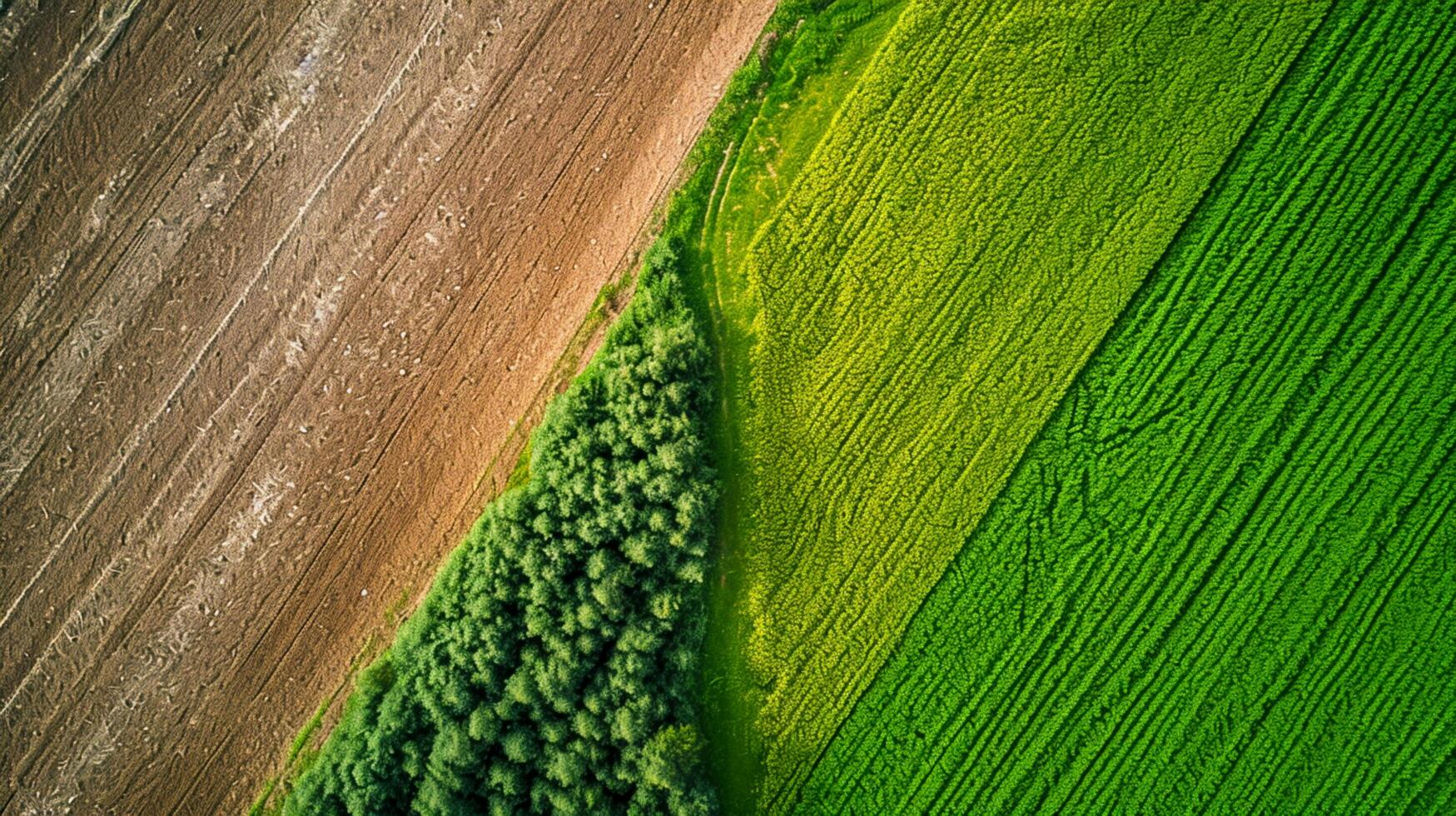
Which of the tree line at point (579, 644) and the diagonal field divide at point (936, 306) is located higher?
the diagonal field divide at point (936, 306)

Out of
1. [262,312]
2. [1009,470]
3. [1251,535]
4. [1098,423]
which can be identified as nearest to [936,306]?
[1009,470]

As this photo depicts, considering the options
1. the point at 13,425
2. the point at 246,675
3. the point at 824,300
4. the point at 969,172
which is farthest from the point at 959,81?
the point at 13,425

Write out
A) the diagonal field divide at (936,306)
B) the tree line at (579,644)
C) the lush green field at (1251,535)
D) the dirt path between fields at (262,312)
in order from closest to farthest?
the tree line at (579,644) < the lush green field at (1251,535) < the diagonal field divide at (936,306) < the dirt path between fields at (262,312)

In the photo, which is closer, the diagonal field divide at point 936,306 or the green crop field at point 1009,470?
the green crop field at point 1009,470

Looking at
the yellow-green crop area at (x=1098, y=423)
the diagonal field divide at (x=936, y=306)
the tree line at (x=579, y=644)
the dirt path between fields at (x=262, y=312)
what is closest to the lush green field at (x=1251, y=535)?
the yellow-green crop area at (x=1098, y=423)

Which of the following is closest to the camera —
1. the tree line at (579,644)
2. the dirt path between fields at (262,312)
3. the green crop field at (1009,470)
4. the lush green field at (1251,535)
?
the tree line at (579,644)

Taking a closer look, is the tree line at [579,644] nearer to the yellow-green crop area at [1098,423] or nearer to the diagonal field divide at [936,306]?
the yellow-green crop area at [1098,423]

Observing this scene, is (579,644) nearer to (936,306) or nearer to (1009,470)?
(1009,470)
